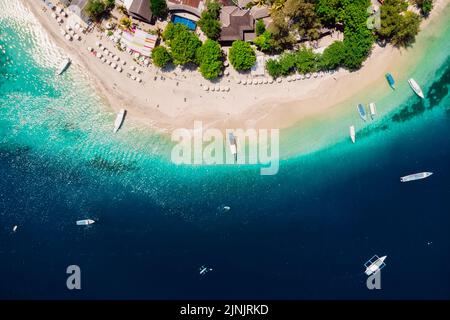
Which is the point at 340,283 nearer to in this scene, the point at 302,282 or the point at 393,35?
the point at 302,282

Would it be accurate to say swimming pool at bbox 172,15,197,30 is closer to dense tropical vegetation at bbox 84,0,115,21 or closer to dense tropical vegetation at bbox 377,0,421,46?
dense tropical vegetation at bbox 84,0,115,21

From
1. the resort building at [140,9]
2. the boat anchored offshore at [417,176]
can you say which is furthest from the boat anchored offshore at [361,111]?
the resort building at [140,9]

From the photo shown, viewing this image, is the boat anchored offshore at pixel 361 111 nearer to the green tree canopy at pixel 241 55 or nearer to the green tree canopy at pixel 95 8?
the green tree canopy at pixel 241 55

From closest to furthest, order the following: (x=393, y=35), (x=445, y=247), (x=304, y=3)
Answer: (x=304, y=3) → (x=393, y=35) → (x=445, y=247)

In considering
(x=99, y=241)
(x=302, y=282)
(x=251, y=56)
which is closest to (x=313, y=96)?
(x=251, y=56)

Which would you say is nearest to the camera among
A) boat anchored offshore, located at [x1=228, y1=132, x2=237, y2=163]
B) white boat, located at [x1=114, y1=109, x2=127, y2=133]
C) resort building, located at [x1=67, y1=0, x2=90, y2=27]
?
resort building, located at [x1=67, y1=0, x2=90, y2=27]

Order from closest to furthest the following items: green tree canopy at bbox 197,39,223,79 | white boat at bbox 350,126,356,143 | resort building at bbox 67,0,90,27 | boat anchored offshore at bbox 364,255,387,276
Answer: green tree canopy at bbox 197,39,223,79 < resort building at bbox 67,0,90,27 < white boat at bbox 350,126,356,143 < boat anchored offshore at bbox 364,255,387,276

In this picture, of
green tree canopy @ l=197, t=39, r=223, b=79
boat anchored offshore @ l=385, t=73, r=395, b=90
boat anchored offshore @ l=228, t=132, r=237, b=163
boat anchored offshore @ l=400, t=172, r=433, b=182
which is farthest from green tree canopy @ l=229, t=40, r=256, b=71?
boat anchored offshore @ l=400, t=172, r=433, b=182

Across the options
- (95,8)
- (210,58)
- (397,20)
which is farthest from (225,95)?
(397,20)
